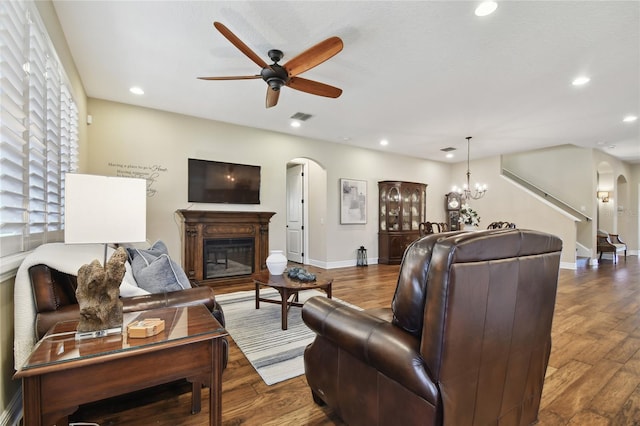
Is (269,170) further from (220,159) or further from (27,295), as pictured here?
(27,295)

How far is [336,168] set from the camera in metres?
6.56

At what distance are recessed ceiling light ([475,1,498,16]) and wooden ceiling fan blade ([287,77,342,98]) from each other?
1296mm

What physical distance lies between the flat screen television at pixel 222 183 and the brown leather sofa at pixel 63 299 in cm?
327

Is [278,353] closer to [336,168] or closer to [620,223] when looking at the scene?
[336,168]

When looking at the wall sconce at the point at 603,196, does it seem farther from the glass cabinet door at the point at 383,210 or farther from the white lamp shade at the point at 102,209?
the white lamp shade at the point at 102,209

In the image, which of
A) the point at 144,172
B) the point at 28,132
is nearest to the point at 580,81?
the point at 28,132

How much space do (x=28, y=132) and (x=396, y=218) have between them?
21.8ft

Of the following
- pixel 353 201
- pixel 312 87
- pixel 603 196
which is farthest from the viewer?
pixel 603 196

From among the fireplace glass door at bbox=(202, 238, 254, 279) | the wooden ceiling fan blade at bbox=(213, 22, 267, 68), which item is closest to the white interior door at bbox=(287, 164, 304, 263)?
the fireplace glass door at bbox=(202, 238, 254, 279)

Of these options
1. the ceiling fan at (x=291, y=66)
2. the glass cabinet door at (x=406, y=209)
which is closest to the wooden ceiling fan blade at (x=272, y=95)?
the ceiling fan at (x=291, y=66)

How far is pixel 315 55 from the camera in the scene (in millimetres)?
2410

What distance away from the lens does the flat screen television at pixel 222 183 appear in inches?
190

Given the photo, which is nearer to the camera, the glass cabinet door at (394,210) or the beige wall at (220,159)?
the beige wall at (220,159)

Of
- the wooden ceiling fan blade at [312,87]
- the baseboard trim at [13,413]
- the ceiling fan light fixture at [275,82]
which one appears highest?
the wooden ceiling fan blade at [312,87]
